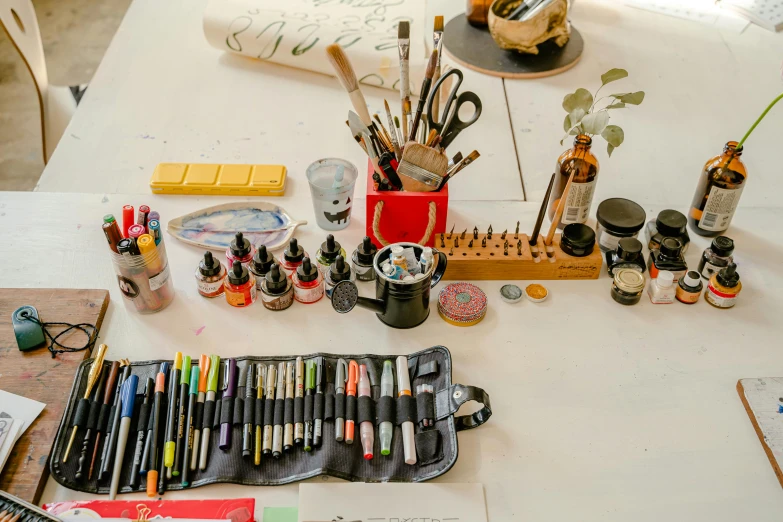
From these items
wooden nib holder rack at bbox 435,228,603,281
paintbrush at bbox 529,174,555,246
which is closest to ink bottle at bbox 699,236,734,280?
wooden nib holder rack at bbox 435,228,603,281

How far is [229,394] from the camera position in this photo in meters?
0.92

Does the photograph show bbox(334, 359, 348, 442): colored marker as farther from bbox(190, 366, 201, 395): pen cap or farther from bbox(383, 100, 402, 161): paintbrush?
bbox(383, 100, 402, 161): paintbrush

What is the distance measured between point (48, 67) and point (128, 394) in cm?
252

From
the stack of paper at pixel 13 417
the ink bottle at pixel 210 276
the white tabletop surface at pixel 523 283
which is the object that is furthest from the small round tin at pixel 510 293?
the stack of paper at pixel 13 417

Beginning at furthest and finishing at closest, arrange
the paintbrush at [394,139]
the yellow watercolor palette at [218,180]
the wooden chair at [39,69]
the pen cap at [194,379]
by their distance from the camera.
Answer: the wooden chair at [39,69], the yellow watercolor palette at [218,180], the paintbrush at [394,139], the pen cap at [194,379]

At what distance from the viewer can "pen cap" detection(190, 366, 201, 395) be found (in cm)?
93

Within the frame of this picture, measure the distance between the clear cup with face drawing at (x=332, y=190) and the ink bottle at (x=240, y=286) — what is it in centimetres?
19

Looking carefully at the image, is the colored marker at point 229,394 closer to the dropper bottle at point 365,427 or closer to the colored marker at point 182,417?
the colored marker at point 182,417

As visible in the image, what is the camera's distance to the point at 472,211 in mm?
1274

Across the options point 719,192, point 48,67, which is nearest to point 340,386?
point 719,192

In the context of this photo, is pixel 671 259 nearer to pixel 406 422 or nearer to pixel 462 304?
pixel 462 304

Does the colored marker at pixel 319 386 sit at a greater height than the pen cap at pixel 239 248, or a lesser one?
lesser

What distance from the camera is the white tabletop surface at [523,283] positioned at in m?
0.87

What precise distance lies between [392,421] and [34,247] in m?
0.73
